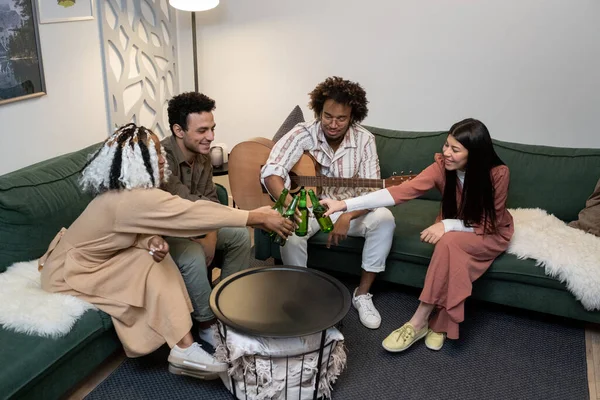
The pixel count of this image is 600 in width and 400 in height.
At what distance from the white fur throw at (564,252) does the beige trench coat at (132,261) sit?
1.29 m

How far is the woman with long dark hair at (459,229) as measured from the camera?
7.10 ft

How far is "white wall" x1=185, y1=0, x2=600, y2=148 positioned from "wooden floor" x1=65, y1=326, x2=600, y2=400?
4.31ft

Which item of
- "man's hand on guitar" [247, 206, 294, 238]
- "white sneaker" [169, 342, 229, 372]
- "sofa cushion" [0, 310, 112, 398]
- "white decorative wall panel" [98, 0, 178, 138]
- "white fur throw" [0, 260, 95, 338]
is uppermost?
"white decorative wall panel" [98, 0, 178, 138]

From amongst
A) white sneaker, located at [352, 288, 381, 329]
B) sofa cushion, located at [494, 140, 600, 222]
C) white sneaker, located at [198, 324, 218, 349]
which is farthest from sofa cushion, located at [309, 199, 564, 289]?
white sneaker, located at [198, 324, 218, 349]

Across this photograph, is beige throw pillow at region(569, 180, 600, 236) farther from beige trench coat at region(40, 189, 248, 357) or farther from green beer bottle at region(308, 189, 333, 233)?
beige trench coat at region(40, 189, 248, 357)

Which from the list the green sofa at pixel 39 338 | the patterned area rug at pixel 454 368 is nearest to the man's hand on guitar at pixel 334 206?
the patterned area rug at pixel 454 368

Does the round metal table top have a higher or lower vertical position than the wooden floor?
higher

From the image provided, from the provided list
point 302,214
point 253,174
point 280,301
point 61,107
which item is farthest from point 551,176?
point 61,107

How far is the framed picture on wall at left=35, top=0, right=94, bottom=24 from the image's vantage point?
2.51 meters

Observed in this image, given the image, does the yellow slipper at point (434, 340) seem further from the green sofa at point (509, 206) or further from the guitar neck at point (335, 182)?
the guitar neck at point (335, 182)

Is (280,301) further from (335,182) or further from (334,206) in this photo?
(335,182)

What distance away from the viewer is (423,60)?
3270 millimetres

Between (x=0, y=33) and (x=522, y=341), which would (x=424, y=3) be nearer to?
(x=522, y=341)

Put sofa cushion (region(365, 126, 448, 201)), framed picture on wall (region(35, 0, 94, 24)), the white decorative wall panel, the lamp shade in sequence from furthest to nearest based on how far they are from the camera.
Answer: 1. the lamp shade
2. the white decorative wall panel
3. sofa cushion (region(365, 126, 448, 201))
4. framed picture on wall (region(35, 0, 94, 24))
